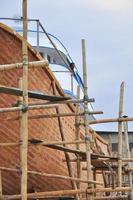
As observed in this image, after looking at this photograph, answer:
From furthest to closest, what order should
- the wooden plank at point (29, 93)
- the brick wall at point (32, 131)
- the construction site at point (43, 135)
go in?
the brick wall at point (32, 131), the construction site at point (43, 135), the wooden plank at point (29, 93)

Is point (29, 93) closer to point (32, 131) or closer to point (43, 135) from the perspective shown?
point (32, 131)

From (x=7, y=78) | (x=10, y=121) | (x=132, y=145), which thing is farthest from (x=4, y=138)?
(x=132, y=145)

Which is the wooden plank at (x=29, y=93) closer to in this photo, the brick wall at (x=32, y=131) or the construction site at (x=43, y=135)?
the construction site at (x=43, y=135)

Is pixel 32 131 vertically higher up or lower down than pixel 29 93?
lower down

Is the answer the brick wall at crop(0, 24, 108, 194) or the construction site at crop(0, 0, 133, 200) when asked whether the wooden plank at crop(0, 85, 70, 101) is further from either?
the brick wall at crop(0, 24, 108, 194)

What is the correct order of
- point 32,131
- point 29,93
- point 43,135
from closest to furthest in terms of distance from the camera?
point 29,93 < point 32,131 < point 43,135

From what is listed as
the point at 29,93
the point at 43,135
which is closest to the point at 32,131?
the point at 43,135

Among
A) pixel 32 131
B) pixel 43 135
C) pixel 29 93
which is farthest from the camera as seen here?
pixel 43 135

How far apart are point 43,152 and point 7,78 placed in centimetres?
162

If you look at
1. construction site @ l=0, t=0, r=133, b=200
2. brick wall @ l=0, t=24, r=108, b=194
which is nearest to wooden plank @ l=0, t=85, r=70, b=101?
construction site @ l=0, t=0, r=133, b=200

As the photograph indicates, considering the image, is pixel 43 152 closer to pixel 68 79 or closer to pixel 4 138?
pixel 4 138

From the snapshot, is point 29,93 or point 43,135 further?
point 43,135

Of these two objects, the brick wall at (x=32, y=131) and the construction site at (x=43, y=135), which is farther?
the brick wall at (x=32, y=131)

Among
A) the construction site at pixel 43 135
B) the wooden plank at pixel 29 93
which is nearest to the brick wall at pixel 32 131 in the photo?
the construction site at pixel 43 135
